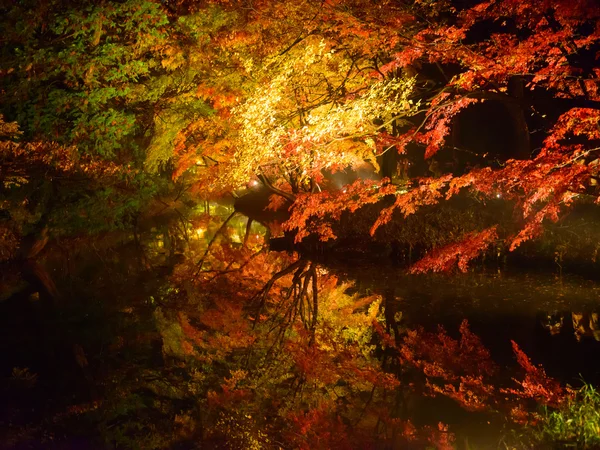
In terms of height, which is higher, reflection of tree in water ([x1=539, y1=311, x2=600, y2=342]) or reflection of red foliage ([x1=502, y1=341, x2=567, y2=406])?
reflection of red foliage ([x1=502, y1=341, x2=567, y2=406])

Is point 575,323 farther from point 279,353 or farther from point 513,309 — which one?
point 279,353

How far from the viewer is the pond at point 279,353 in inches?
247

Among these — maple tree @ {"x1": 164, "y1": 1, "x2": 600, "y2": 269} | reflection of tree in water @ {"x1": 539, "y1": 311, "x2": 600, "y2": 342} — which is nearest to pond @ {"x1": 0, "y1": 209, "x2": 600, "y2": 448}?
reflection of tree in water @ {"x1": 539, "y1": 311, "x2": 600, "y2": 342}

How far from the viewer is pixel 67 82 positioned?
479 inches

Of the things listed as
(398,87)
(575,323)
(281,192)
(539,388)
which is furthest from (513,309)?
(281,192)

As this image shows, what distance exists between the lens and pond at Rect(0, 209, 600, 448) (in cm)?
627

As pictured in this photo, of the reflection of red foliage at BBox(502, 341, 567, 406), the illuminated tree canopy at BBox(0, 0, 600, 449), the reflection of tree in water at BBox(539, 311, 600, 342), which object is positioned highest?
the illuminated tree canopy at BBox(0, 0, 600, 449)

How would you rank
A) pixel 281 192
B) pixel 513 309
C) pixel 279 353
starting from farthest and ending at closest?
pixel 281 192 < pixel 513 309 < pixel 279 353

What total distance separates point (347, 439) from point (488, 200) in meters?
13.3

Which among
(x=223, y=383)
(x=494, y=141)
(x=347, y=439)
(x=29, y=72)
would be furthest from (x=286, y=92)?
(x=494, y=141)

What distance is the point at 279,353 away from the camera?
29.0ft

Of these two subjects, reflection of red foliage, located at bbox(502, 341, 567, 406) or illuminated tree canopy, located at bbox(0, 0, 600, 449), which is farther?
illuminated tree canopy, located at bbox(0, 0, 600, 449)

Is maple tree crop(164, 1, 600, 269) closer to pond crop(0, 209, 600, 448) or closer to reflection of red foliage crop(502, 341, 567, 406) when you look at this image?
pond crop(0, 209, 600, 448)

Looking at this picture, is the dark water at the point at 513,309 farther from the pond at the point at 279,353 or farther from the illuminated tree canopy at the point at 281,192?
the illuminated tree canopy at the point at 281,192
